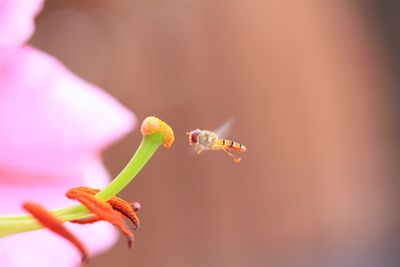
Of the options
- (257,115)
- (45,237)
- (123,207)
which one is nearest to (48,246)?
(45,237)

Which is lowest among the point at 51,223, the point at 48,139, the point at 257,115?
the point at 51,223

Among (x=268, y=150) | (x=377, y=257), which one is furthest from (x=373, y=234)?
(x=268, y=150)

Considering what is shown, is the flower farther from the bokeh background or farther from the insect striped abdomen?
the bokeh background

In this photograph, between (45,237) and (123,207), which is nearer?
(123,207)

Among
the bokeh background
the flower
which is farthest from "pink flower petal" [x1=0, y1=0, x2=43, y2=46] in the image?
the bokeh background

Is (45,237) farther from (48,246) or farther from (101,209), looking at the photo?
(101,209)

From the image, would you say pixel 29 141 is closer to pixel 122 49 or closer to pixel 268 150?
pixel 122 49

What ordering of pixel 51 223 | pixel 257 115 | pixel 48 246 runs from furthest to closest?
pixel 257 115, pixel 48 246, pixel 51 223
